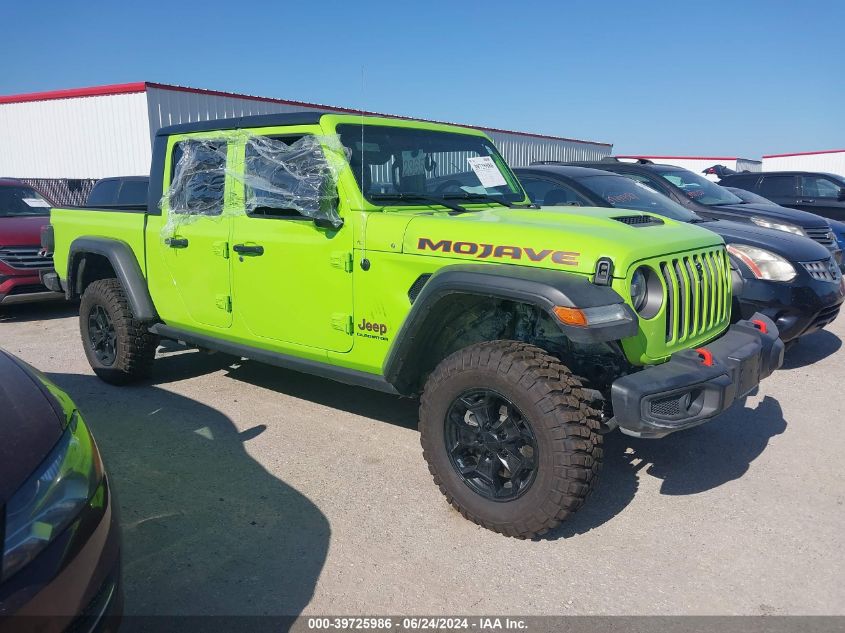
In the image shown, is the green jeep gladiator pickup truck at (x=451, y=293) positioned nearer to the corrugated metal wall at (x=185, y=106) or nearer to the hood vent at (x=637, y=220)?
the hood vent at (x=637, y=220)

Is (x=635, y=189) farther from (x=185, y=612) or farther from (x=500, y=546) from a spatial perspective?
(x=185, y=612)

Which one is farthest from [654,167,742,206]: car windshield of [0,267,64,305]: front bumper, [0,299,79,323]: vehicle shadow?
[0,299,79,323]: vehicle shadow

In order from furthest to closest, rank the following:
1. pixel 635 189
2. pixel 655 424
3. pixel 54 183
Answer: pixel 54 183 → pixel 635 189 → pixel 655 424

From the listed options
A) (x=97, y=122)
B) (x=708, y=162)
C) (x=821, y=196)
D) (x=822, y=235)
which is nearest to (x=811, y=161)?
(x=708, y=162)

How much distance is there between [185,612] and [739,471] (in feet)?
9.84

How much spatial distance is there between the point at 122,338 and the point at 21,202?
542 cm

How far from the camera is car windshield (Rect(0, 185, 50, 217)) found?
29.2 feet

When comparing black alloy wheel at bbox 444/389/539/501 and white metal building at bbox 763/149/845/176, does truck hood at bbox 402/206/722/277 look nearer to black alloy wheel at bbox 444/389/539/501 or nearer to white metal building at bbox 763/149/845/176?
black alloy wheel at bbox 444/389/539/501

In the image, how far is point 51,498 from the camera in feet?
6.28

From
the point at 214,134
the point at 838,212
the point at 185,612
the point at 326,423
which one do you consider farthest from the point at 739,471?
the point at 838,212

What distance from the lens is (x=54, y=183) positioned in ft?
44.5

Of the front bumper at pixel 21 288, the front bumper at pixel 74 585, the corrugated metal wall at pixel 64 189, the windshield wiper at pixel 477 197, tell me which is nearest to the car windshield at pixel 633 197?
the windshield wiper at pixel 477 197

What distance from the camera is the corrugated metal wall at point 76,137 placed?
1456 centimetres

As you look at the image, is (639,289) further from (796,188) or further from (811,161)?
(811,161)
